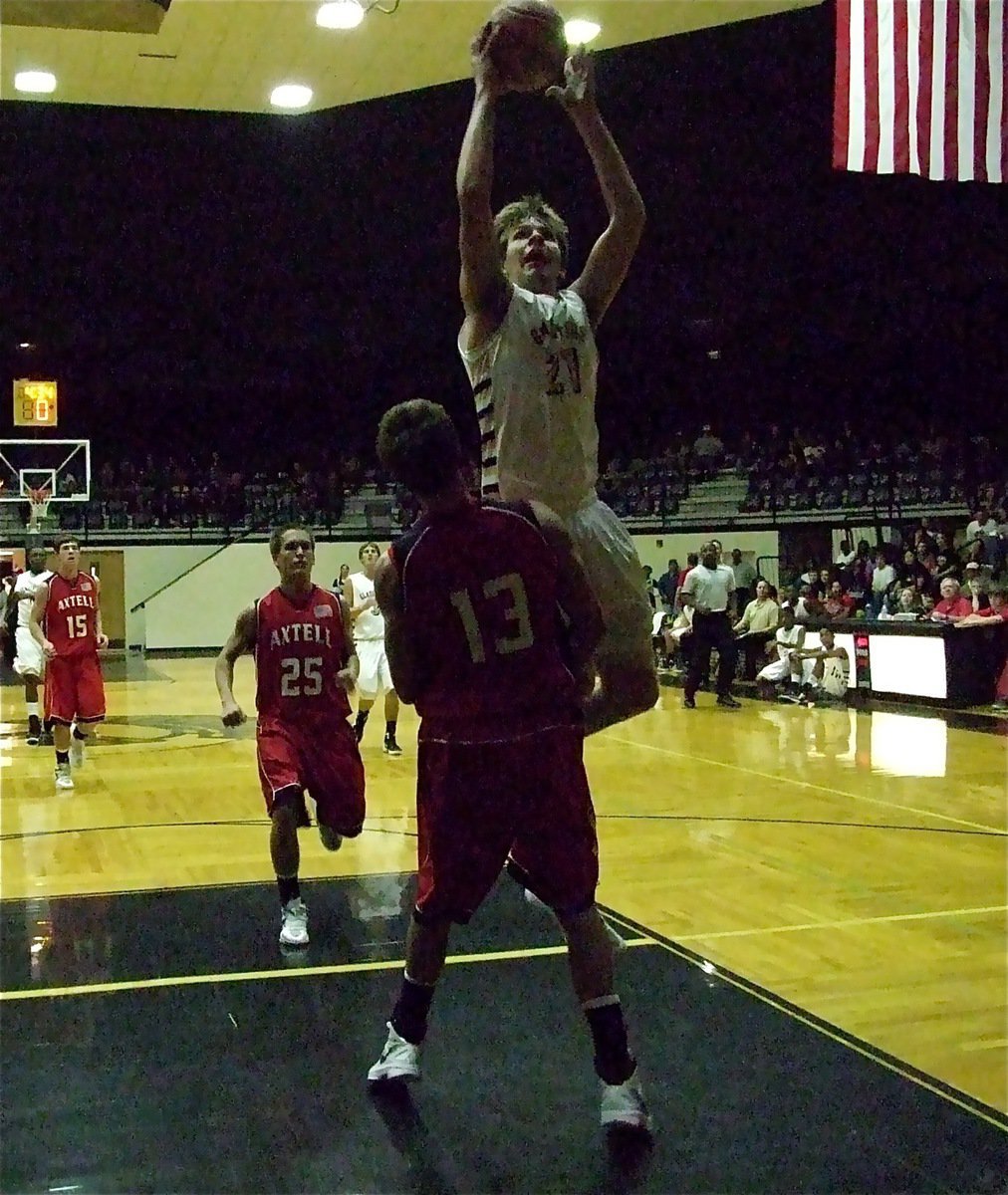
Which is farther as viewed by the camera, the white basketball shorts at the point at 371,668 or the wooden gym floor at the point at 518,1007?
the white basketball shorts at the point at 371,668

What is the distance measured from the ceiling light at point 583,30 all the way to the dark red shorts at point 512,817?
4.86 meters

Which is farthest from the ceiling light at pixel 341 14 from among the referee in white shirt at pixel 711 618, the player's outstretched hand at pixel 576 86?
the referee in white shirt at pixel 711 618

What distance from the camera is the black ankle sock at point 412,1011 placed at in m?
2.97

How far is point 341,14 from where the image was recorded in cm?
610

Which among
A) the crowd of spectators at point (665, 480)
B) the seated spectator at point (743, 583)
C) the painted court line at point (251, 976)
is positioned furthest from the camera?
the crowd of spectators at point (665, 480)

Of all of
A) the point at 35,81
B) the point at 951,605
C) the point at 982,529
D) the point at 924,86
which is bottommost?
the point at 951,605

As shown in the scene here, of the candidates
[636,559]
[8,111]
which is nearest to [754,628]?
[8,111]

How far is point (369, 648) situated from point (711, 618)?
3.73 m

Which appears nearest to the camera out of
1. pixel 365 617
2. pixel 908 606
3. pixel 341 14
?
pixel 341 14

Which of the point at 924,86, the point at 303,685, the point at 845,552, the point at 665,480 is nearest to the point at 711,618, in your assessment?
the point at 924,86

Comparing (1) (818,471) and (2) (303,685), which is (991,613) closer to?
(2) (303,685)

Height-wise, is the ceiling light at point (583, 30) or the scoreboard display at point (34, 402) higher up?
the ceiling light at point (583, 30)

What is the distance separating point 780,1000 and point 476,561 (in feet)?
5.78

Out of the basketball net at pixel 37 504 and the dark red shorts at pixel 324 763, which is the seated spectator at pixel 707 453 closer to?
the basketball net at pixel 37 504
